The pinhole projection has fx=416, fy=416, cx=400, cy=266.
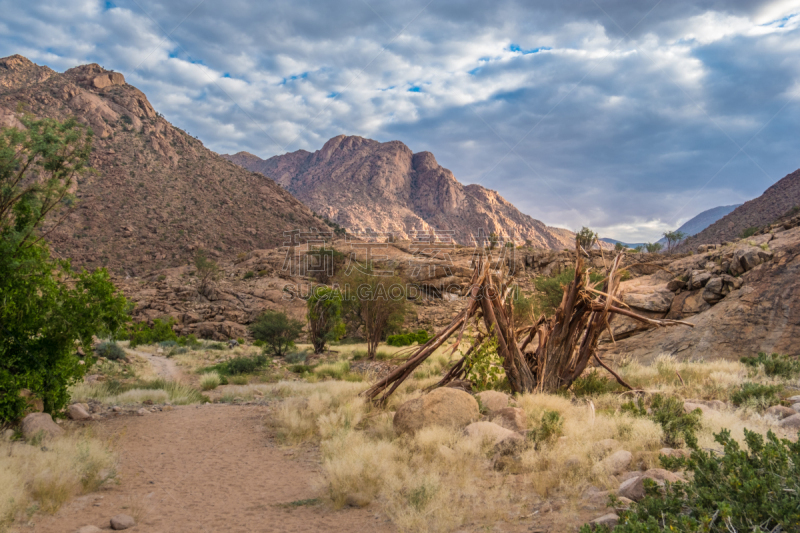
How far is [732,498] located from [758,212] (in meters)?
67.7

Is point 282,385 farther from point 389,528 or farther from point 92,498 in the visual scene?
point 389,528

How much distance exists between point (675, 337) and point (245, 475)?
12.9 m

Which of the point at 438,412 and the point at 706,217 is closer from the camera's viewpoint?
the point at 438,412

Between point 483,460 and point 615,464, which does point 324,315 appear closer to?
point 483,460

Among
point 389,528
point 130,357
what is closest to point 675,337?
point 389,528

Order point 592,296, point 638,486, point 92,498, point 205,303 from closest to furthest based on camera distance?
point 638,486
point 92,498
point 592,296
point 205,303

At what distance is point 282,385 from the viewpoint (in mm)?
14305

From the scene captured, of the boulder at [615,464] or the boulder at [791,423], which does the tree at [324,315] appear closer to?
the boulder at [615,464]

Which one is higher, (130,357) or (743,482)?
(743,482)

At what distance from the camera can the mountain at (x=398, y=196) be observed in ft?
415

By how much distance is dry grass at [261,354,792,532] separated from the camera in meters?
4.17

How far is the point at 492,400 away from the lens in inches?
290

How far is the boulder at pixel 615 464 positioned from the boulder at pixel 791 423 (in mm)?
2113

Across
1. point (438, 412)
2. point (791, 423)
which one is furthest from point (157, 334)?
point (791, 423)
